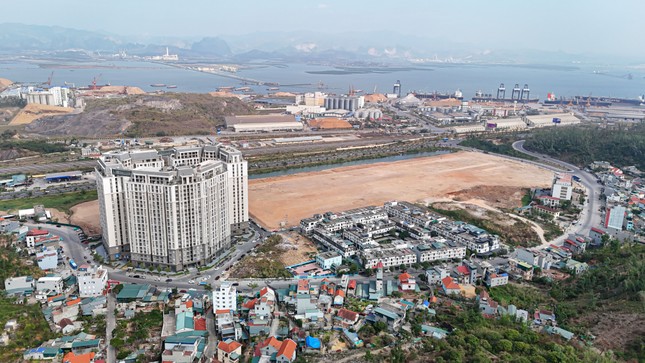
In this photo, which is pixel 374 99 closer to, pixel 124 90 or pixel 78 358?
pixel 124 90

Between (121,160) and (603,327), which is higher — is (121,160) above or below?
above

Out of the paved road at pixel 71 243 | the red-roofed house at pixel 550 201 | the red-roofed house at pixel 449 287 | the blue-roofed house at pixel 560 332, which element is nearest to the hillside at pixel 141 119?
the paved road at pixel 71 243

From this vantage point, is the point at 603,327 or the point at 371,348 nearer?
the point at 371,348

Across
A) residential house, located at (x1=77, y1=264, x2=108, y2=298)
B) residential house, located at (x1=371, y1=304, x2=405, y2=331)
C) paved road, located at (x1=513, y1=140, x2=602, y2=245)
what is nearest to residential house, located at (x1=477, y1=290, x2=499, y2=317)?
residential house, located at (x1=371, y1=304, x2=405, y2=331)

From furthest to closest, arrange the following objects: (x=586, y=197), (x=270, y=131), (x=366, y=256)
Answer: (x=270, y=131) → (x=586, y=197) → (x=366, y=256)

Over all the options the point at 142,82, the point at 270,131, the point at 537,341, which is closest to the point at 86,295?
the point at 537,341

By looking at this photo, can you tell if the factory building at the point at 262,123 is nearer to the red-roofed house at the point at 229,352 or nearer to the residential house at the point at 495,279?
the residential house at the point at 495,279

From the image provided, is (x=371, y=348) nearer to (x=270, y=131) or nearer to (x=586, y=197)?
(x=586, y=197)
